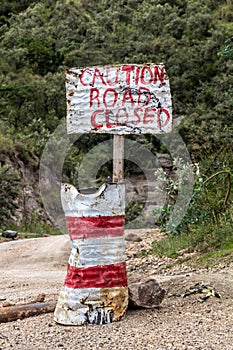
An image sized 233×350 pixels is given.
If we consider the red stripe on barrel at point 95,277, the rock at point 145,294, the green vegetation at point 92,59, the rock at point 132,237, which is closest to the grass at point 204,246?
the rock at point 132,237

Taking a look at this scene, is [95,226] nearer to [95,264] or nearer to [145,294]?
[95,264]

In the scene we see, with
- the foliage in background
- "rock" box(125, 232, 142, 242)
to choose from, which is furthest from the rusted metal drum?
the foliage in background

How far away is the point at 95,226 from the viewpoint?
3.96 meters

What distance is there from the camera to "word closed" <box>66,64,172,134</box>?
4176 millimetres

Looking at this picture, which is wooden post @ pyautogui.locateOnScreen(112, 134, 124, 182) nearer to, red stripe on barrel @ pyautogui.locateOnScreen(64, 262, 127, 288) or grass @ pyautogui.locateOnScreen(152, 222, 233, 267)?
red stripe on barrel @ pyautogui.locateOnScreen(64, 262, 127, 288)

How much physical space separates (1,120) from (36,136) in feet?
6.67

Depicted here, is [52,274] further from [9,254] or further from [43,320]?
[43,320]

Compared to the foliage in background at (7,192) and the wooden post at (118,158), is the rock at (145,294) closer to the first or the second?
the wooden post at (118,158)

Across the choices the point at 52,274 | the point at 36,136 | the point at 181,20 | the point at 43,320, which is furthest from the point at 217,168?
the point at 181,20

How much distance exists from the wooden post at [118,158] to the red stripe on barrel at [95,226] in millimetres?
306

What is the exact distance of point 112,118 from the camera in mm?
4172

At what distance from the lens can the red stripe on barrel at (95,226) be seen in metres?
3.96

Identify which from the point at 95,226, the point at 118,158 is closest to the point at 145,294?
the point at 95,226

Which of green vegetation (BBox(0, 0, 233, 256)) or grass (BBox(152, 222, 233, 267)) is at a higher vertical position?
green vegetation (BBox(0, 0, 233, 256))
